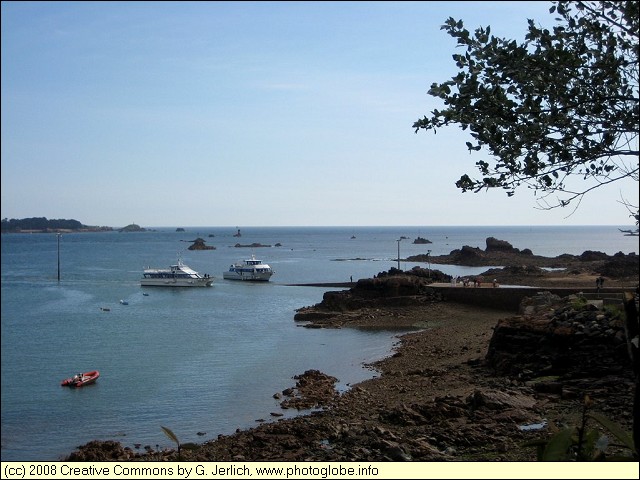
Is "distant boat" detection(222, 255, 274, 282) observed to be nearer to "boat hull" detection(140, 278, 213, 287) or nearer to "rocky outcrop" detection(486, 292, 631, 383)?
"boat hull" detection(140, 278, 213, 287)

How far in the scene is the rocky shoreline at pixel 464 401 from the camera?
36.1 ft

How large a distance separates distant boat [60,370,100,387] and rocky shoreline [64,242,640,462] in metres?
7.17

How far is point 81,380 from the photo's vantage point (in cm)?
2242

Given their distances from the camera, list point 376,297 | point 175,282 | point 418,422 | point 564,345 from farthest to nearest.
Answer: point 175,282 → point 376,297 → point 564,345 → point 418,422

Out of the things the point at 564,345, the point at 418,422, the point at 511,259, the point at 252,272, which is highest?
the point at 564,345

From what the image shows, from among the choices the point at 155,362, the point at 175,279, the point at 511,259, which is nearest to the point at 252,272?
the point at 175,279

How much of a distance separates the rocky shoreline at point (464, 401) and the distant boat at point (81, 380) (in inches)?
282

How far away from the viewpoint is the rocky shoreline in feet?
36.1

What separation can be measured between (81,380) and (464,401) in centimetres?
1404

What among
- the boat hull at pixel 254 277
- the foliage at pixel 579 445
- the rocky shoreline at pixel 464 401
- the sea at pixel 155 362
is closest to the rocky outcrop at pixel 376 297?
the sea at pixel 155 362

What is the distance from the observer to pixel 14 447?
15.4 metres

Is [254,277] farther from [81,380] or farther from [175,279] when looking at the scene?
[81,380]

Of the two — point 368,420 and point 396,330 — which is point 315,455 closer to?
point 368,420

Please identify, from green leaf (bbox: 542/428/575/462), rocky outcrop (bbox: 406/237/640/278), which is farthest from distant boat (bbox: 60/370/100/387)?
rocky outcrop (bbox: 406/237/640/278)
